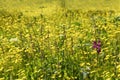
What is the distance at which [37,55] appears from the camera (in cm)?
844

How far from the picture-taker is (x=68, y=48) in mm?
8047

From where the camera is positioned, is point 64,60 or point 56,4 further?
point 56,4

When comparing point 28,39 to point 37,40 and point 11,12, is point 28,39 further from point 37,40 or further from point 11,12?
point 11,12

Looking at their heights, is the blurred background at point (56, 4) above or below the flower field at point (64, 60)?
below

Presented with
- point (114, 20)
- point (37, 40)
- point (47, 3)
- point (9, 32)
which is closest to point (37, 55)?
point (37, 40)

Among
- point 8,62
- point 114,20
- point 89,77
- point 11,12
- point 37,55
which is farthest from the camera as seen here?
point 11,12

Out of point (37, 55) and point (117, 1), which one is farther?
point (117, 1)

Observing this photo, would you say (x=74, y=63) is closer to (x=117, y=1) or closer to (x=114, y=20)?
(x=114, y=20)

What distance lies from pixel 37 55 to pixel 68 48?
916 millimetres

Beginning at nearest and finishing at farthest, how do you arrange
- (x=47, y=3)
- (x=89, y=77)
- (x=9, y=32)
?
1. (x=89, y=77)
2. (x=9, y=32)
3. (x=47, y=3)

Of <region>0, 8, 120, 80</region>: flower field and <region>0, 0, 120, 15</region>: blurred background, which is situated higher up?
<region>0, 8, 120, 80</region>: flower field

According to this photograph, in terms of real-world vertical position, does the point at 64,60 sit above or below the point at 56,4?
above

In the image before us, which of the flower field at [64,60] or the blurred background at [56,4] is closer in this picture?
the flower field at [64,60]

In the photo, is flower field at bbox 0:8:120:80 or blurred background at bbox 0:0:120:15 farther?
blurred background at bbox 0:0:120:15
